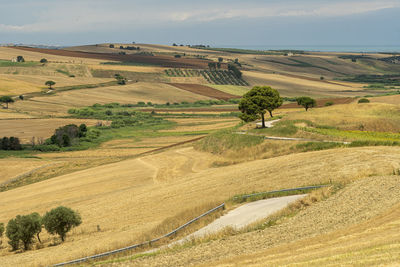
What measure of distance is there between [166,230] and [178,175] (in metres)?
25.1

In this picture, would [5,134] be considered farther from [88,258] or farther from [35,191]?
[88,258]

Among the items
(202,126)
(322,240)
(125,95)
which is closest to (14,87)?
(125,95)

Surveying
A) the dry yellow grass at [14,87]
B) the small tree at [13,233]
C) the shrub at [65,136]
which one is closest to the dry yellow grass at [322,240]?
the small tree at [13,233]

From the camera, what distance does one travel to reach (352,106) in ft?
288

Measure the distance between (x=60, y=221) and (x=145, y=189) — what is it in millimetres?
13652

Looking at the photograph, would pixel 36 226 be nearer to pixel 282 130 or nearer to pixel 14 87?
pixel 282 130

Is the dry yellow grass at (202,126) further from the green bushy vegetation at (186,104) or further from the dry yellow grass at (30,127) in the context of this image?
the green bushy vegetation at (186,104)

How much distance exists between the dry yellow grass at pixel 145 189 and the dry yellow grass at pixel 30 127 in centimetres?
4141

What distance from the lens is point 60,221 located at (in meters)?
36.6

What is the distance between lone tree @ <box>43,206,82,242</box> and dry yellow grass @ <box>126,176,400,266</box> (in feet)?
44.6

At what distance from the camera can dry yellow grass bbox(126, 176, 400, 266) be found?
2002 centimetres

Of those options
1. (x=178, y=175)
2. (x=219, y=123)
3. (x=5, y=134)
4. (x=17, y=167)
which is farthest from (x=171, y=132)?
(x=178, y=175)

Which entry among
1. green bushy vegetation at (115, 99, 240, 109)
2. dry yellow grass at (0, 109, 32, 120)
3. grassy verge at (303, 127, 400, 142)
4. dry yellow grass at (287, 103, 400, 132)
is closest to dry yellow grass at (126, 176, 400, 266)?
grassy verge at (303, 127, 400, 142)

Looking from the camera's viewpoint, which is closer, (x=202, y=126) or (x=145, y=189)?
(x=145, y=189)
